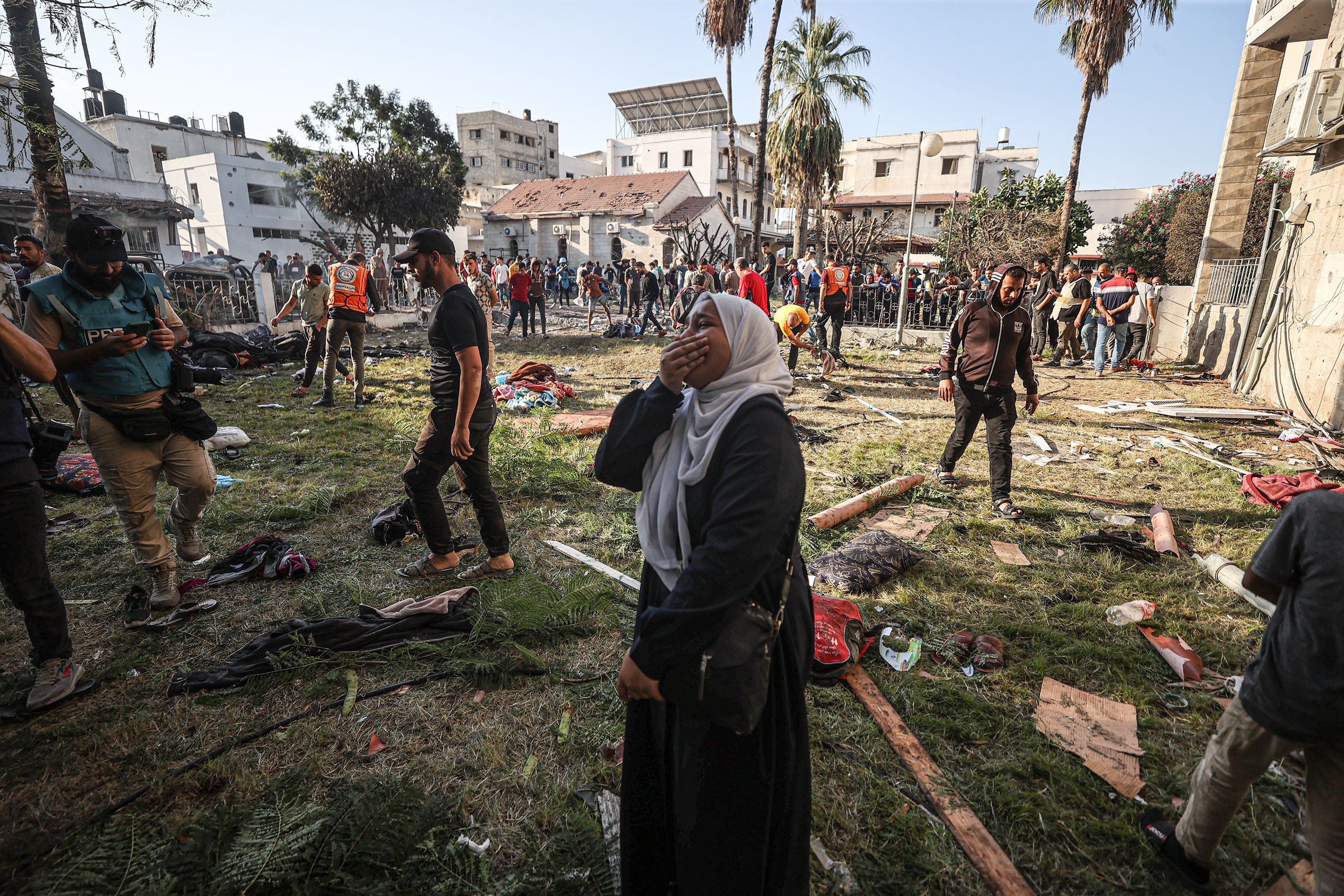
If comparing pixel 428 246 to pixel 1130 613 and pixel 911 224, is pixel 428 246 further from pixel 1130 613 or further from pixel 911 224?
pixel 911 224

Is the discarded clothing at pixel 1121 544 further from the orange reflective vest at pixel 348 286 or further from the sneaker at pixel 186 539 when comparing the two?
the orange reflective vest at pixel 348 286

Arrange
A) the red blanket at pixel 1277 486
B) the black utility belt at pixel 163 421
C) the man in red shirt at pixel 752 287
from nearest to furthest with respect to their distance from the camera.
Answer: the black utility belt at pixel 163 421, the red blanket at pixel 1277 486, the man in red shirt at pixel 752 287

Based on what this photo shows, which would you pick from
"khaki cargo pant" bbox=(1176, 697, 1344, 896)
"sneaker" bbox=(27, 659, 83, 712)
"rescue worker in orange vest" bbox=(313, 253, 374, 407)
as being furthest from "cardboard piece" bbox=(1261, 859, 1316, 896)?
Result: "rescue worker in orange vest" bbox=(313, 253, 374, 407)

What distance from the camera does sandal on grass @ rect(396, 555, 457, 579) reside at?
4.23 m

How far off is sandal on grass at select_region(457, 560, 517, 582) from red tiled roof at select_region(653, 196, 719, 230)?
28645mm

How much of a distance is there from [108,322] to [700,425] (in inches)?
141

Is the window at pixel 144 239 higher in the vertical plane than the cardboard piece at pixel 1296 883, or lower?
higher

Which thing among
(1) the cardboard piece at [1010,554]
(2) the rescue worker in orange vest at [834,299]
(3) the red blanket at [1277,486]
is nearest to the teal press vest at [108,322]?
(1) the cardboard piece at [1010,554]

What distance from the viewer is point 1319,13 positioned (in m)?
10.7

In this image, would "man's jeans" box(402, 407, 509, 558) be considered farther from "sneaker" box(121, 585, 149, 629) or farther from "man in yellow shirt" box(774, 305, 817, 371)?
"man in yellow shirt" box(774, 305, 817, 371)

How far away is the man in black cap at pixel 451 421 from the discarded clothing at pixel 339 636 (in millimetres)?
487

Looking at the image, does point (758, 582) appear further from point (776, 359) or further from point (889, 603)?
point (889, 603)

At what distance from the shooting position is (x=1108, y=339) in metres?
11.8

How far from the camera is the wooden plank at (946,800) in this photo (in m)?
2.17
